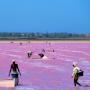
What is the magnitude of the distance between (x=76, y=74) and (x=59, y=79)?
196 inches

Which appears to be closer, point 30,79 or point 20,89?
point 20,89

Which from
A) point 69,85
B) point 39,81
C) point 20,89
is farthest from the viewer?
point 39,81

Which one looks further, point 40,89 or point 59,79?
point 59,79

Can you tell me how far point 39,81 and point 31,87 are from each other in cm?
298

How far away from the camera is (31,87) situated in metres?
21.8

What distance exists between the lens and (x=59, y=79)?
25719 millimetres

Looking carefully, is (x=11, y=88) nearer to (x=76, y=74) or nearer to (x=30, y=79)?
(x=76, y=74)

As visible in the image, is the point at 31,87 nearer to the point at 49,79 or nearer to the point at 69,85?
the point at 69,85

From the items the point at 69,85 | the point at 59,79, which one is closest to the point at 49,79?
the point at 59,79

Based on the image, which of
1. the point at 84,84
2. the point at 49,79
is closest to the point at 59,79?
the point at 49,79

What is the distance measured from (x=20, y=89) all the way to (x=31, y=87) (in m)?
1.28

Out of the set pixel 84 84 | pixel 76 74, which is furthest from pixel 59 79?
pixel 76 74

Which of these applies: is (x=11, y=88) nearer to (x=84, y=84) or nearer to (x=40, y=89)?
(x=40, y=89)

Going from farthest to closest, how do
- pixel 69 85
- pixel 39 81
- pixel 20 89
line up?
pixel 39 81 → pixel 69 85 → pixel 20 89
